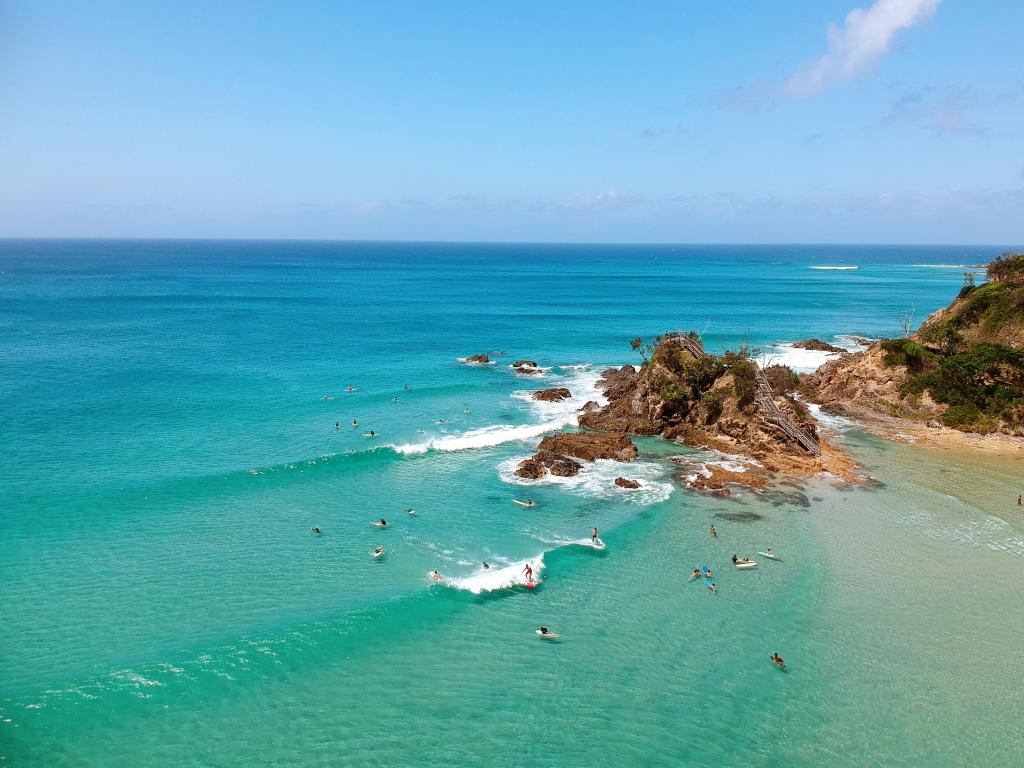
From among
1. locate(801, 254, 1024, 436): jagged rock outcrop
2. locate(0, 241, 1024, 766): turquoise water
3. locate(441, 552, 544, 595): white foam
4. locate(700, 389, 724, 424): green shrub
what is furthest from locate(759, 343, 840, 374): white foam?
locate(441, 552, 544, 595): white foam

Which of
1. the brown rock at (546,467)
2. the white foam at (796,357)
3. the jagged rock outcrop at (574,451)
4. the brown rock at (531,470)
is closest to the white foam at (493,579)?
the brown rock at (531,470)

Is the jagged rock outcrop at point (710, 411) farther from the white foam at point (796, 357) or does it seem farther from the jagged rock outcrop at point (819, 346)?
the jagged rock outcrop at point (819, 346)

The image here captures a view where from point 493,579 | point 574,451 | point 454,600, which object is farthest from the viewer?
point 574,451

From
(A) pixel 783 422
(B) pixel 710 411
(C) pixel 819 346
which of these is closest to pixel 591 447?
(B) pixel 710 411

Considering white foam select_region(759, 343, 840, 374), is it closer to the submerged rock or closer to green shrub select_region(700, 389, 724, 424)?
green shrub select_region(700, 389, 724, 424)

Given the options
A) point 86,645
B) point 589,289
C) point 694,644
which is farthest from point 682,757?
point 589,289

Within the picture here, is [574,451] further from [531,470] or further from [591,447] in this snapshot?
[531,470]
